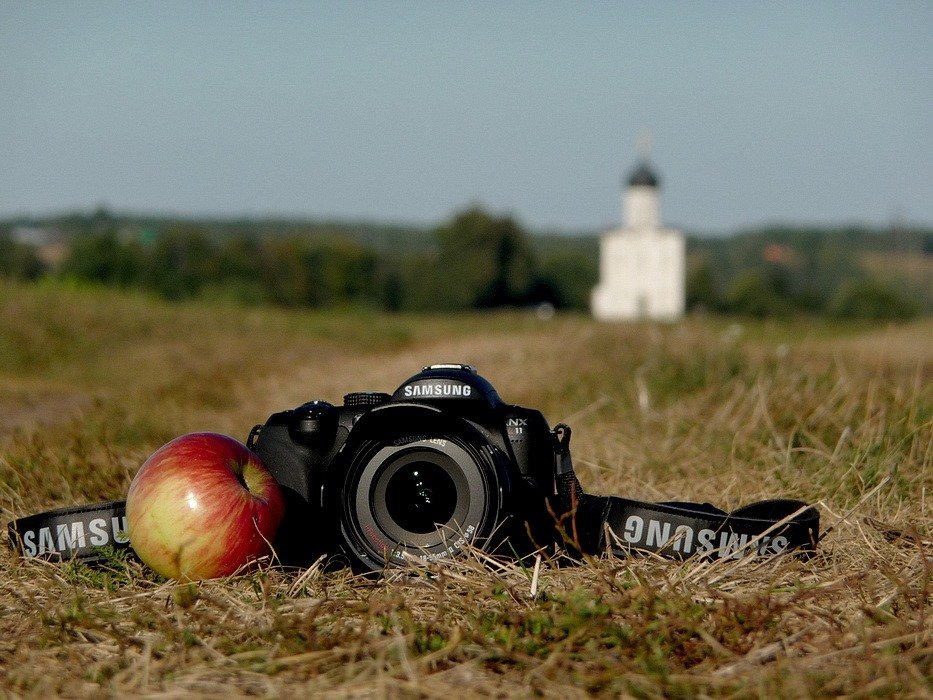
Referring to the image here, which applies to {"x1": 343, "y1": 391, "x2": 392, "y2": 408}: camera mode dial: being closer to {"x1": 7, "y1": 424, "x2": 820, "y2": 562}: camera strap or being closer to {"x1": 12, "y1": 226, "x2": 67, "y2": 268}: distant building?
{"x1": 7, "y1": 424, "x2": 820, "y2": 562}: camera strap

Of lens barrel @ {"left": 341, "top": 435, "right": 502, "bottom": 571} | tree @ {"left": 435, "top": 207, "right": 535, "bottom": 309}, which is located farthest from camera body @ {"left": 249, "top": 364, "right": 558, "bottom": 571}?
tree @ {"left": 435, "top": 207, "right": 535, "bottom": 309}

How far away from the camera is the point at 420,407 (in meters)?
2.64

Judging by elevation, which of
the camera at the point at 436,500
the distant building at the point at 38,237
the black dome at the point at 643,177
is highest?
the black dome at the point at 643,177

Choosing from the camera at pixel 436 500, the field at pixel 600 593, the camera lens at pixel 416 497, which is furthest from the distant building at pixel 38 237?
the camera lens at pixel 416 497

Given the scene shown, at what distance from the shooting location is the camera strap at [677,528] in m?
2.79

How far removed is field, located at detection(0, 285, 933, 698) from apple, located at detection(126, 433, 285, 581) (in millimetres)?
72

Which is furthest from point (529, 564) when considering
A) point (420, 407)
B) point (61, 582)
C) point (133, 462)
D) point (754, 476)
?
point (133, 462)

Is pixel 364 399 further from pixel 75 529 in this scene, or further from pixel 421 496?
pixel 75 529

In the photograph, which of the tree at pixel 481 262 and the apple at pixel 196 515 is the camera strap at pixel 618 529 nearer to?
the apple at pixel 196 515

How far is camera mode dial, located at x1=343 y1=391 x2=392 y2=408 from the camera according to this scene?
113 inches

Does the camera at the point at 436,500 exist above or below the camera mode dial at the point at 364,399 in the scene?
below

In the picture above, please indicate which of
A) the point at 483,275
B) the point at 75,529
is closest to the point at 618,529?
the point at 75,529

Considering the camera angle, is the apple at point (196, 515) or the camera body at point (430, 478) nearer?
the apple at point (196, 515)

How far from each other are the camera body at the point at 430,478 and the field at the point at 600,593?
100 mm
